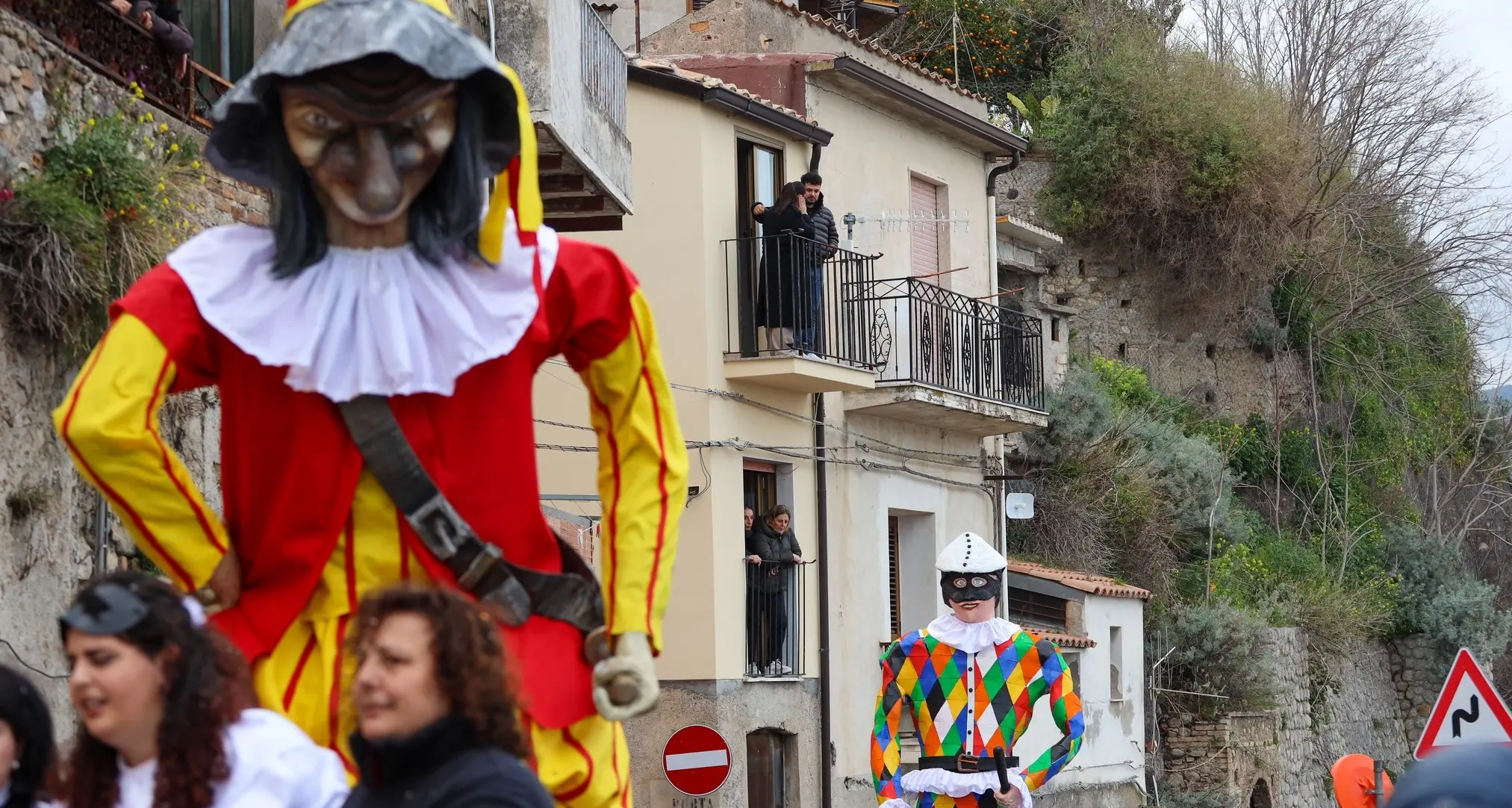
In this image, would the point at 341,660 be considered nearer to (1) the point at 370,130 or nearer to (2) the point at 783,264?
(1) the point at 370,130

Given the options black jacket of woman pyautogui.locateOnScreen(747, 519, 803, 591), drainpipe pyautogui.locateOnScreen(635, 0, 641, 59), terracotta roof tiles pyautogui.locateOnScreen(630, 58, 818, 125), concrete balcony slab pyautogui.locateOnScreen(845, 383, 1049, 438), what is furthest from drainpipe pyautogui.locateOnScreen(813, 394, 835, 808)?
drainpipe pyautogui.locateOnScreen(635, 0, 641, 59)

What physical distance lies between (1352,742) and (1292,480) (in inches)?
190

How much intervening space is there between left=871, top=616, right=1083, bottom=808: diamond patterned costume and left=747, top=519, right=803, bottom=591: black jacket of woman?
9956 mm

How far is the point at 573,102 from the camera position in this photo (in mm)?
15055

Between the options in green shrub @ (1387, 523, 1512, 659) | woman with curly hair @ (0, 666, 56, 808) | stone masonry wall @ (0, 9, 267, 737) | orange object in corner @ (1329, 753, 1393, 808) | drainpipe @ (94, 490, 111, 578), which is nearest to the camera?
woman with curly hair @ (0, 666, 56, 808)

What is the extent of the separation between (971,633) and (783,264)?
34.3 ft

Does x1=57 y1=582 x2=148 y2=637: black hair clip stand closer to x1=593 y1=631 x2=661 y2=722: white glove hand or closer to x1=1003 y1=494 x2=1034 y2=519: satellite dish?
x1=593 y1=631 x2=661 y2=722: white glove hand

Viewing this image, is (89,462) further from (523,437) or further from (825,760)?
(825,760)

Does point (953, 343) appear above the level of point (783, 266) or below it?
below

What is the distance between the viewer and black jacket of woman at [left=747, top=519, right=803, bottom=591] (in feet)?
67.9

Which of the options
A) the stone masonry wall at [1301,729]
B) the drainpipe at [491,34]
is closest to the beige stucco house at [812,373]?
the stone masonry wall at [1301,729]

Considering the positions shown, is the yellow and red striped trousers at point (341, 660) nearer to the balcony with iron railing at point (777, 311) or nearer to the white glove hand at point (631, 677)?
the white glove hand at point (631, 677)

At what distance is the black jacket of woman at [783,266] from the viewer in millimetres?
20703

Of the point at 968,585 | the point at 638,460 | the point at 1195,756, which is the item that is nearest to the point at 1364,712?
the point at 1195,756
